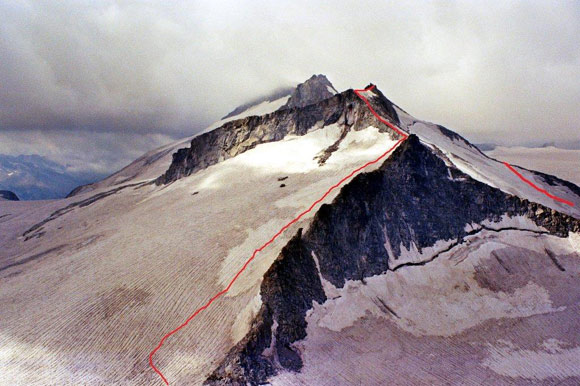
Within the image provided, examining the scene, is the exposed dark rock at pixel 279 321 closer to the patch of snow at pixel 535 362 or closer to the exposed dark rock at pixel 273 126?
the patch of snow at pixel 535 362

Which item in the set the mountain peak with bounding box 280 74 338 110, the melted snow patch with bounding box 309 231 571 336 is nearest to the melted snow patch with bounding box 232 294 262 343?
the melted snow patch with bounding box 309 231 571 336

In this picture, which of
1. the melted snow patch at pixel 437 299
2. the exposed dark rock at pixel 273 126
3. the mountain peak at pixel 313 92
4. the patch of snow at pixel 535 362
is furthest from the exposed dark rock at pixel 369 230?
the mountain peak at pixel 313 92

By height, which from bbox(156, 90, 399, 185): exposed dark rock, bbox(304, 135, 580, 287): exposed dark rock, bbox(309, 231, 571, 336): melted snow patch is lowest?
bbox(309, 231, 571, 336): melted snow patch

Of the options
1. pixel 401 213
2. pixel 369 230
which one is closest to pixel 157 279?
pixel 369 230

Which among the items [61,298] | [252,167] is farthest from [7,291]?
[252,167]

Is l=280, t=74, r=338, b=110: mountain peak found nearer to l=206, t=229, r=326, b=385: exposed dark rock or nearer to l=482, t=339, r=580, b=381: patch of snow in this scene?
l=206, t=229, r=326, b=385: exposed dark rock

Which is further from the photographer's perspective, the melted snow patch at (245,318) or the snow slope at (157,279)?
the melted snow patch at (245,318)

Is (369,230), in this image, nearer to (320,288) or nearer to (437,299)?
(437,299)
